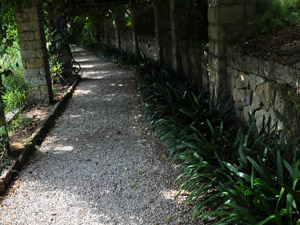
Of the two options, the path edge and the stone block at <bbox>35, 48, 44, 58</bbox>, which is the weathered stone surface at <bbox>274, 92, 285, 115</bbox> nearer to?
the path edge

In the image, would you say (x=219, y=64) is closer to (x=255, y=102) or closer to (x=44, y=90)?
(x=255, y=102)

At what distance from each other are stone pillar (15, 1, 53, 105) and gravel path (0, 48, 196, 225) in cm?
124

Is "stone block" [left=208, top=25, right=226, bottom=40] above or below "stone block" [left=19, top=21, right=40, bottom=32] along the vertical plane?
below

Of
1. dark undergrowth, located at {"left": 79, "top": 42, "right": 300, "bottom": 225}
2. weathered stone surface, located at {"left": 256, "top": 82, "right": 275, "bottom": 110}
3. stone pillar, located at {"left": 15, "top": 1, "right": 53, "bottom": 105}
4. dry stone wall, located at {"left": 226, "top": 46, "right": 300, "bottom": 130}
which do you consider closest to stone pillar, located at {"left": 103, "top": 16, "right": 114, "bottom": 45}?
stone pillar, located at {"left": 15, "top": 1, "right": 53, "bottom": 105}

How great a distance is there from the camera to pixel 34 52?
24.4 ft

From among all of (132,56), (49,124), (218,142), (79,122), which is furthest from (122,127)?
(132,56)

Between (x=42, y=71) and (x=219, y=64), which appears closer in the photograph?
(x=219, y=64)

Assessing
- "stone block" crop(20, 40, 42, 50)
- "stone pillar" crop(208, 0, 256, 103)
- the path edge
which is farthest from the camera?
"stone block" crop(20, 40, 42, 50)

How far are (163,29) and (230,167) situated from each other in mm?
6943

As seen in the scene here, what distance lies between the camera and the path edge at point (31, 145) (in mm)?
4085

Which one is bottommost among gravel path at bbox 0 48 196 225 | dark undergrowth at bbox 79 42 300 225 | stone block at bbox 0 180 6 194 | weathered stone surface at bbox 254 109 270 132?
gravel path at bbox 0 48 196 225

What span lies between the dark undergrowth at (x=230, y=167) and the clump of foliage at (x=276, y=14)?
3.89 feet

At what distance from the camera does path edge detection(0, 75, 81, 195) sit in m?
4.09

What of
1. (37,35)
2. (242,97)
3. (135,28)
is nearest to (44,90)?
(37,35)
